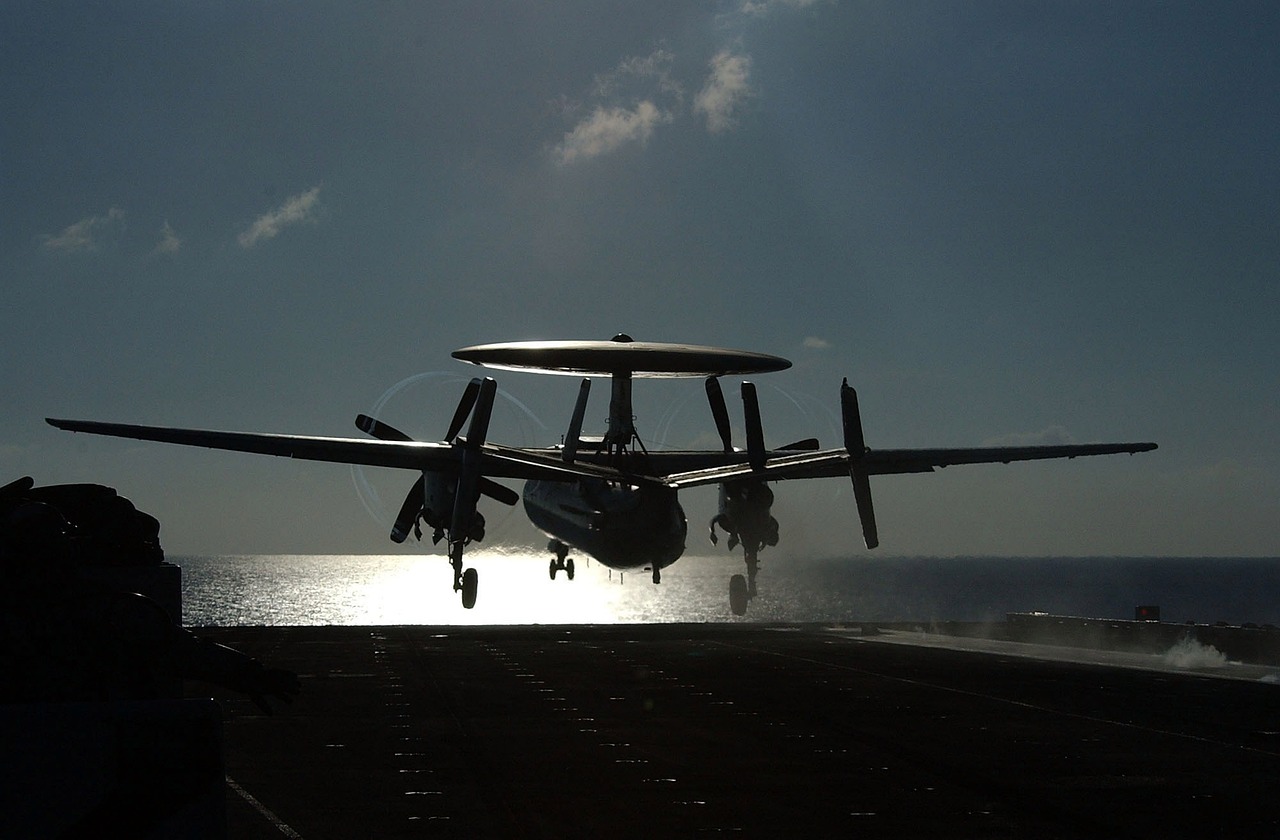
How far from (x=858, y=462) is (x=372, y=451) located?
17.3 metres

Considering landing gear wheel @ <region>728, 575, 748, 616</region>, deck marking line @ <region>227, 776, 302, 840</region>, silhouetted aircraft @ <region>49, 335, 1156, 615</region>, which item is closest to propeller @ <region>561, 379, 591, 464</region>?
silhouetted aircraft @ <region>49, 335, 1156, 615</region>

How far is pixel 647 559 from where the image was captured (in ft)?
143

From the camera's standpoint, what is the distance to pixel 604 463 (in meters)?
47.1

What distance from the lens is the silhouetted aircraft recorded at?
42.2m

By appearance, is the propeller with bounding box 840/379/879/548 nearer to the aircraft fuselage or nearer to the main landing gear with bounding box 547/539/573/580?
the aircraft fuselage

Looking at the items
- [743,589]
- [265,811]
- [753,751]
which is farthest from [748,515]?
[265,811]

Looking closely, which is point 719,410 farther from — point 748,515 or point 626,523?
point 626,523

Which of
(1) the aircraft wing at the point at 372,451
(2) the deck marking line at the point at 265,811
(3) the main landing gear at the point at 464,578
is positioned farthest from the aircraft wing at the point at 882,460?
(2) the deck marking line at the point at 265,811

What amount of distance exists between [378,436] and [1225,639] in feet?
102

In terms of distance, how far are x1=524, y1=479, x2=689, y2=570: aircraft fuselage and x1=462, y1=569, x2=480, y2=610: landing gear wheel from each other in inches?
181

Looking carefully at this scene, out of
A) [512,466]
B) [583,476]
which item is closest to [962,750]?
[583,476]

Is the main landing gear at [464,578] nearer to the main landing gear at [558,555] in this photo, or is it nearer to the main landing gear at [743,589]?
the main landing gear at [558,555]

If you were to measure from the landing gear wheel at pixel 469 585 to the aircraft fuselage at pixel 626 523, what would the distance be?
4.61m

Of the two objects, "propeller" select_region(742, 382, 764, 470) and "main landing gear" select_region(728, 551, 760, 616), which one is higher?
"propeller" select_region(742, 382, 764, 470)
